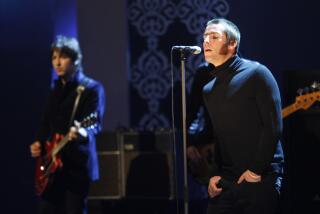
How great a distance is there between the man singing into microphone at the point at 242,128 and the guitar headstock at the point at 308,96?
1003 mm

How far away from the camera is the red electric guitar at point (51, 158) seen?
4.50 m

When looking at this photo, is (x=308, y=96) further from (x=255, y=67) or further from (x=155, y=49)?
(x=155, y=49)

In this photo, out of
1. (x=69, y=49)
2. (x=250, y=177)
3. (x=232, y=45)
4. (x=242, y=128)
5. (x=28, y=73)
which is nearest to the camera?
(x=250, y=177)

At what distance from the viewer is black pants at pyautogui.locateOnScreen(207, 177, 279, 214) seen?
10.7 ft

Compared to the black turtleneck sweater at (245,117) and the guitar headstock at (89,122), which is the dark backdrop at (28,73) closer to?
the guitar headstock at (89,122)

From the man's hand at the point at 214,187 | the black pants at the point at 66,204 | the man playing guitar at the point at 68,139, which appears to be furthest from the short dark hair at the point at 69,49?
the man's hand at the point at 214,187

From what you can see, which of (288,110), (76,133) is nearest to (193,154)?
(288,110)

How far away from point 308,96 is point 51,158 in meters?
1.97

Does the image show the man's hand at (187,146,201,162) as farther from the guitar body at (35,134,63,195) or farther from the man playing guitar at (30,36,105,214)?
the guitar body at (35,134,63,195)

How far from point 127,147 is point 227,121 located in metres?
1.99

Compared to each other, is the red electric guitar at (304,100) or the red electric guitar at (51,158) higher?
the red electric guitar at (304,100)

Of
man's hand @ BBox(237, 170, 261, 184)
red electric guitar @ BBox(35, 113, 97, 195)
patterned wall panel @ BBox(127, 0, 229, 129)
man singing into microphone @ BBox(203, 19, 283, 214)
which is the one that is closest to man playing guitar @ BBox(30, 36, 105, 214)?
red electric guitar @ BBox(35, 113, 97, 195)

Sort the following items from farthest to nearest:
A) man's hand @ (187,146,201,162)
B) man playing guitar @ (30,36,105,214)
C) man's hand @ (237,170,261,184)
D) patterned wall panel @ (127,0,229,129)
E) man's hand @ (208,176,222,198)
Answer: patterned wall panel @ (127,0,229,129), man playing guitar @ (30,36,105,214), man's hand @ (187,146,201,162), man's hand @ (208,176,222,198), man's hand @ (237,170,261,184)

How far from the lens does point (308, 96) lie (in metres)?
4.29
